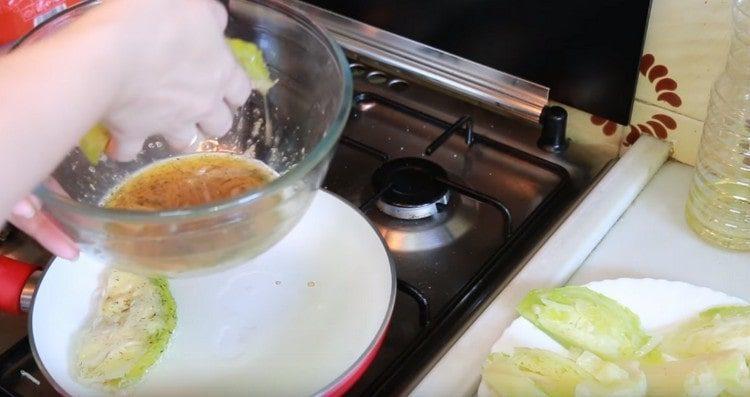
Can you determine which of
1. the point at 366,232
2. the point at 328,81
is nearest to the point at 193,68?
the point at 328,81

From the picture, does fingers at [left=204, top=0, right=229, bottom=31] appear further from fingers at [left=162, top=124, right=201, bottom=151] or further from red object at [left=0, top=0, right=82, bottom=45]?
red object at [left=0, top=0, right=82, bottom=45]

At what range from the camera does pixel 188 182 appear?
62 centimetres

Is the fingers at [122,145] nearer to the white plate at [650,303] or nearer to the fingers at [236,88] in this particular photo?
the fingers at [236,88]

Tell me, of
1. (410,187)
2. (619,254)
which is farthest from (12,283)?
(619,254)

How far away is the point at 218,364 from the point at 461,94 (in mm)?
389

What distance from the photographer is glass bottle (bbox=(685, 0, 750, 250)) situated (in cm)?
65

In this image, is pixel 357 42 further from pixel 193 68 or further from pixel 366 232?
pixel 193 68

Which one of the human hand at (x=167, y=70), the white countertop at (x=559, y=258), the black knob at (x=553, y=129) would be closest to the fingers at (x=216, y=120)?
the human hand at (x=167, y=70)

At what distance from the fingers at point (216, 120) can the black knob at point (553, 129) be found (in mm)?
342

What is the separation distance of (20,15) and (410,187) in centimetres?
37

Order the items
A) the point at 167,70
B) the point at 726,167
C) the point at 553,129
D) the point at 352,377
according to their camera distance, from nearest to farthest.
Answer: the point at 167,70
the point at 352,377
the point at 726,167
the point at 553,129

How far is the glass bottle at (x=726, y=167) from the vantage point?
651 mm

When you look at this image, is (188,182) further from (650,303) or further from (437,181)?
(650,303)

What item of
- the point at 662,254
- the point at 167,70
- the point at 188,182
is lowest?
the point at 662,254
